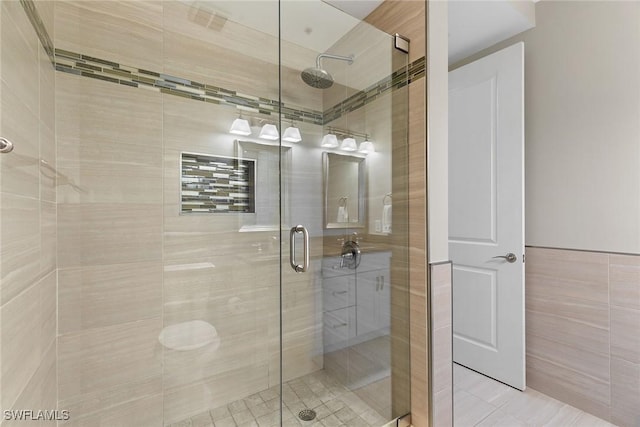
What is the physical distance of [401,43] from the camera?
1715 millimetres

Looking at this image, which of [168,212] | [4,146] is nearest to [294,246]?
[168,212]

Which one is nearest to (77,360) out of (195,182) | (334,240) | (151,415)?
(151,415)

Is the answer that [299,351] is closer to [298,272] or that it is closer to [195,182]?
[298,272]

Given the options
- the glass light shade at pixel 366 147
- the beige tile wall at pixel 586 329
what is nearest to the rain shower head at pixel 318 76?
the glass light shade at pixel 366 147

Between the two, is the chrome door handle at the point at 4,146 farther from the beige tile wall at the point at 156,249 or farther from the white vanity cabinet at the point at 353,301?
the white vanity cabinet at the point at 353,301

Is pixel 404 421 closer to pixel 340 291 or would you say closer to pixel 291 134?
pixel 340 291

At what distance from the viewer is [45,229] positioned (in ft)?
3.79

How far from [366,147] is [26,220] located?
140 centimetres

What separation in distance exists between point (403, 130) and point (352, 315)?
1052mm

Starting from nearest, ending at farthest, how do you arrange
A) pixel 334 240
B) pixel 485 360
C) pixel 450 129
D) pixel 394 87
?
pixel 334 240 → pixel 394 87 → pixel 485 360 → pixel 450 129

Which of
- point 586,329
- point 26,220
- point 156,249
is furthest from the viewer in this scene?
point 586,329

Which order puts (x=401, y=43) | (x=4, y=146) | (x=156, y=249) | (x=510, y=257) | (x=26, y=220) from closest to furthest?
(x=4, y=146)
(x=26, y=220)
(x=156, y=249)
(x=401, y=43)
(x=510, y=257)

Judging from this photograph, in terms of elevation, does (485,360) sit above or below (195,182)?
below

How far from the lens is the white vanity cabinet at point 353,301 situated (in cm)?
167
